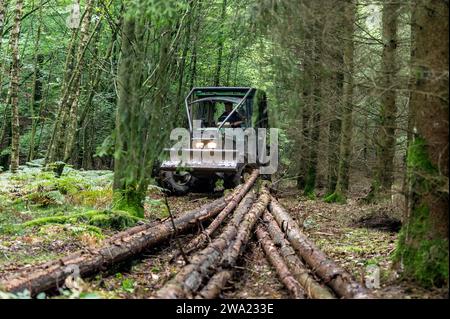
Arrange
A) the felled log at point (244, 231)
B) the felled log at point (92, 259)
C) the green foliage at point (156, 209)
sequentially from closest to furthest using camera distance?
the felled log at point (92, 259) < the felled log at point (244, 231) < the green foliage at point (156, 209)

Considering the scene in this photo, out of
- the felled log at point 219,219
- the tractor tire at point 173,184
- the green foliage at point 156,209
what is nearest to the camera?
the felled log at point 219,219

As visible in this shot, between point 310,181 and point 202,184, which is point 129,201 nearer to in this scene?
point 202,184

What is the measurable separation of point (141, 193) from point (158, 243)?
193 centimetres

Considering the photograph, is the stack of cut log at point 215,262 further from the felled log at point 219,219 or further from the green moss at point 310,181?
the green moss at point 310,181

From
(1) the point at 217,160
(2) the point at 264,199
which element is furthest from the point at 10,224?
(1) the point at 217,160

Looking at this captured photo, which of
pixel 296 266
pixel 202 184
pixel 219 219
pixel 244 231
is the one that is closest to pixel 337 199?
pixel 202 184

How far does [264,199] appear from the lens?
36.9 feet

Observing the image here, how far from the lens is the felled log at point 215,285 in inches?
180

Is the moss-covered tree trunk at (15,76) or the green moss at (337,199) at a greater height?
the moss-covered tree trunk at (15,76)

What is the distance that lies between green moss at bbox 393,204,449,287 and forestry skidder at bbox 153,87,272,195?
26.8 feet

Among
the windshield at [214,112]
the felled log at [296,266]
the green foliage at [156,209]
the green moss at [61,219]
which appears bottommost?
the green foliage at [156,209]

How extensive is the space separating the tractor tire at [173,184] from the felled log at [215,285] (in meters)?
9.06

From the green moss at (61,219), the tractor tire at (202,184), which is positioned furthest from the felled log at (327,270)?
the tractor tire at (202,184)

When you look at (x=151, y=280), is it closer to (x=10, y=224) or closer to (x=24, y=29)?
(x=10, y=224)
